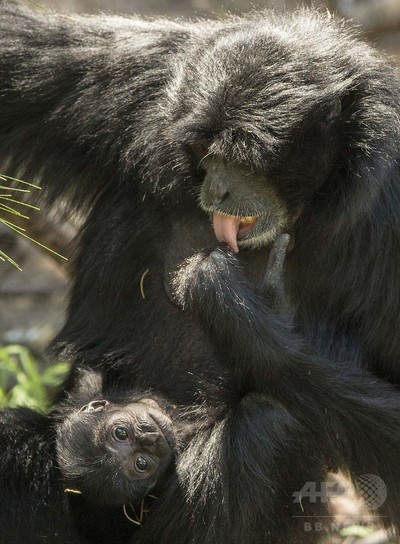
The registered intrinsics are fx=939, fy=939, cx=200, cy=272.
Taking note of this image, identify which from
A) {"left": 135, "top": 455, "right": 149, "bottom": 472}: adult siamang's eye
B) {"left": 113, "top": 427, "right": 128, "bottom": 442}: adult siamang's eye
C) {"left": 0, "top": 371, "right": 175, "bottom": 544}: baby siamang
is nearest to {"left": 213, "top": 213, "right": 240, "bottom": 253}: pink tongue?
{"left": 0, "top": 371, "right": 175, "bottom": 544}: baby siamang

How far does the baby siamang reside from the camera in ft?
21.1

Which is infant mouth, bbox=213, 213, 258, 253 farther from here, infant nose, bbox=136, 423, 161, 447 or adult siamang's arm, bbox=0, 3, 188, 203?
infant nose, bbox=136, 423, 161, 447

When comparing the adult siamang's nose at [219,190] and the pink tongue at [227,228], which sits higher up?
the adult siamang's nose at [219,190]

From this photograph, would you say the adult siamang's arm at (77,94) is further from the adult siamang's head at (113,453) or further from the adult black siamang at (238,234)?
the adult siamang's head at (113,453)

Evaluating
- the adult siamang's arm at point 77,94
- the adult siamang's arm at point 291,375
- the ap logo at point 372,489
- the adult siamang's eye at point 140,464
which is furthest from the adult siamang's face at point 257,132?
the ap logo at point 372,489

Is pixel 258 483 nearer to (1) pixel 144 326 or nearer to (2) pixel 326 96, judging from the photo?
(1) pixel 144 326

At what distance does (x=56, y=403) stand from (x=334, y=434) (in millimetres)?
2225

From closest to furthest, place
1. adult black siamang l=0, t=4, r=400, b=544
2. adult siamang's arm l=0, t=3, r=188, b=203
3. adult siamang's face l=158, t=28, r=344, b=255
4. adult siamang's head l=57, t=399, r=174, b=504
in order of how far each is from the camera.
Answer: adult siamang's face l=158, t=28, r=344, b=255 < adult black siamang l=0, t=4, r=400, b=544 < adult siamang's head l=57, t=399, r=174, b=504 < adult siamang's arm l=0, t=3, r=188, b=203

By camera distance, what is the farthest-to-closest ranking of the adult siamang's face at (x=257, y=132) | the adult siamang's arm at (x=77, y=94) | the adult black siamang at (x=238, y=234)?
the adult siamang's arm at (x=77, y=94) → the adult black siamang at (x=238, y=234) → the adult siamang's face at (x=257, y=132)

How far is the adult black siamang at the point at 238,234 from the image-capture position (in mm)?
6163

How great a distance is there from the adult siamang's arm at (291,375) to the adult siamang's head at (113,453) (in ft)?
2.49

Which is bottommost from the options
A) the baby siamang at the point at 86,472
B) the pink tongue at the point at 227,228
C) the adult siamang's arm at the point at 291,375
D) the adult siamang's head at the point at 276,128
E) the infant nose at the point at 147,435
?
the baby siamang at the point at 86,472

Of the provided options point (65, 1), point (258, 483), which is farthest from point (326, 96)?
point (65, 1)

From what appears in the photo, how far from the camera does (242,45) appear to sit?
249 inches
